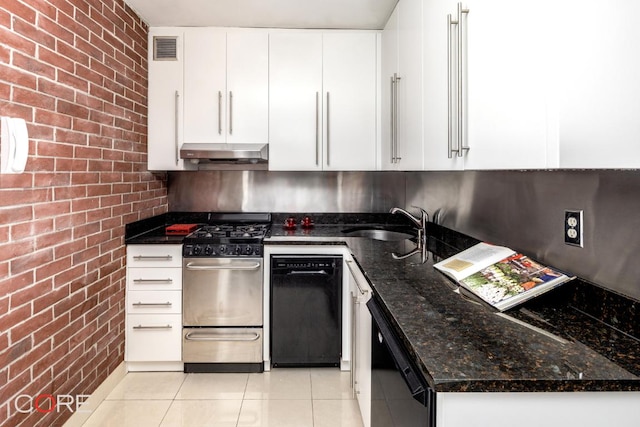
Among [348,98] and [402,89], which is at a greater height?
[348,98]

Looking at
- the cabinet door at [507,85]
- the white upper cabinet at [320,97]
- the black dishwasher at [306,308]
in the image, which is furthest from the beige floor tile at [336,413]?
the white upper cabinet at [320,97]

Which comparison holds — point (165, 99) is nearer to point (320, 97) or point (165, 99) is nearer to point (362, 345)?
point (320, 97)

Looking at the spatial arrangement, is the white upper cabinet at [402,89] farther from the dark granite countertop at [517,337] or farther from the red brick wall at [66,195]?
the red brick wall at [66,195]

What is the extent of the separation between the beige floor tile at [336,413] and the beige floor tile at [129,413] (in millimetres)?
849

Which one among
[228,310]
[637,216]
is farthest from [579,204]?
[228,310]

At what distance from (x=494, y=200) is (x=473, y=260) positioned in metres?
0.43

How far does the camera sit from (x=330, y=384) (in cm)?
244

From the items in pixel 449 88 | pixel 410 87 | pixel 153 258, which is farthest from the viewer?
pixel 153 258

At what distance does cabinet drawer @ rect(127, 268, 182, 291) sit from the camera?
253cm

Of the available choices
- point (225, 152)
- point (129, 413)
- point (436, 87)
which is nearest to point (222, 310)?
point (129, 413)

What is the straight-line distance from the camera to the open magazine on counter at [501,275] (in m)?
1.23

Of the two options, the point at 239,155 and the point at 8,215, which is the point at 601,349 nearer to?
the point at 8,215

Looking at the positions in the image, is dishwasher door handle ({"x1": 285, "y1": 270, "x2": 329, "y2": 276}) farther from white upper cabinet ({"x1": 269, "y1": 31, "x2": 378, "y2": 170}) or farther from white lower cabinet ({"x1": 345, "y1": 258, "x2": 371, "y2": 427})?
white upper cabinet ({"x1": 269, "y1": 31, "x2": 378, "y2": 170})

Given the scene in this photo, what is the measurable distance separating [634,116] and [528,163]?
11.2 inches
